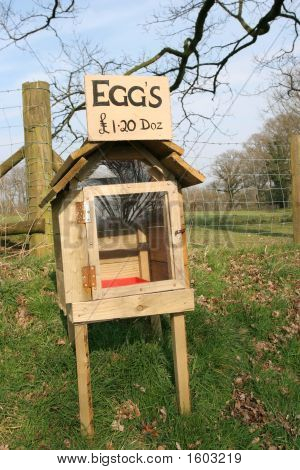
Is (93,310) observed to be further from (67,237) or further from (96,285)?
(67,237)

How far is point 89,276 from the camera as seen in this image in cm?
273

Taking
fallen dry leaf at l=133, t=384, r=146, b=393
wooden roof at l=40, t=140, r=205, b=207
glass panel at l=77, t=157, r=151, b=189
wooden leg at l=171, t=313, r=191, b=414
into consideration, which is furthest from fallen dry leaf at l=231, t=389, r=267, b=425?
glass panel at l=77, t=157, r=151, b=189

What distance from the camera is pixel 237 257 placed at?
5.64 meters

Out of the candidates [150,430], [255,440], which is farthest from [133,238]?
[255,440]

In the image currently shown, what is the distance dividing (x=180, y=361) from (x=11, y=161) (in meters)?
3.32

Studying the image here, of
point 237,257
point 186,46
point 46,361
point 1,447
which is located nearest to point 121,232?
point 46,361

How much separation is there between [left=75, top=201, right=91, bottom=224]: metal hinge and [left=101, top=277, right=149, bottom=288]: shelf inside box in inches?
16.6

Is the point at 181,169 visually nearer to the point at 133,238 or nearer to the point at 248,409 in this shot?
the point at 133,238

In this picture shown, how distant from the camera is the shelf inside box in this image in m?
2.86

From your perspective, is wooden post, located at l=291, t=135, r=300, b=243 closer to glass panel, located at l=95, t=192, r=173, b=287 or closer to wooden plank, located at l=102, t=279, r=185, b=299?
glass panel, located at l=95, t=192, r=173, b=287

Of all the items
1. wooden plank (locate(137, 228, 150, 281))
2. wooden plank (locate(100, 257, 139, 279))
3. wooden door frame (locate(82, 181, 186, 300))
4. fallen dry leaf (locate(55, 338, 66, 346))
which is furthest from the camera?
fallen dry leaf (locate(55, 338, 66, 346))

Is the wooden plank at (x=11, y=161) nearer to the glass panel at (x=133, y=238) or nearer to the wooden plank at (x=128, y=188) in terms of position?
the glass panel at (x=133, y=238)

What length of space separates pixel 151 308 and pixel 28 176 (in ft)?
10.1

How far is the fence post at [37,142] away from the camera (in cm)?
516
